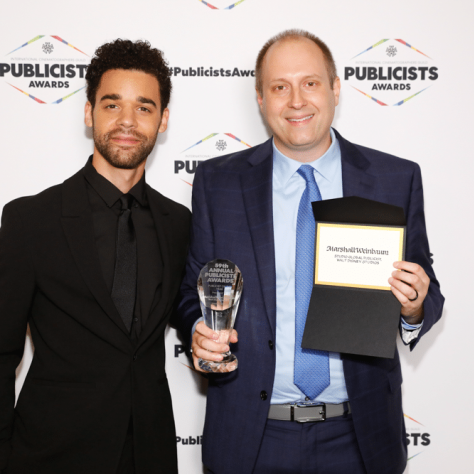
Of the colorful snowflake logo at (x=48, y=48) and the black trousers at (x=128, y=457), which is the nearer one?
the black trousers at (x=128, y=457)

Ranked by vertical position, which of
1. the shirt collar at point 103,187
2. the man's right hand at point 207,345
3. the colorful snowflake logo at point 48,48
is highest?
the colorful snowflake logo at point 48,48

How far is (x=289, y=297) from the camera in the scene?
5.61ft

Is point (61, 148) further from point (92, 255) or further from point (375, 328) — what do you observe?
point (375, 328)

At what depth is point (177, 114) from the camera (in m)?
2.38

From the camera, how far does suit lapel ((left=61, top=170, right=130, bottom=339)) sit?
1.70 metres

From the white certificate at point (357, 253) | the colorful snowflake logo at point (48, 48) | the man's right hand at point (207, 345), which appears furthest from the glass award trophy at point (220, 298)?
the colorful snowflake logo at point (48, 48)

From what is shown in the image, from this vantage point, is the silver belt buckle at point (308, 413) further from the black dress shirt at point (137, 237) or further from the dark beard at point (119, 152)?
the dark beard at point (119, 152)

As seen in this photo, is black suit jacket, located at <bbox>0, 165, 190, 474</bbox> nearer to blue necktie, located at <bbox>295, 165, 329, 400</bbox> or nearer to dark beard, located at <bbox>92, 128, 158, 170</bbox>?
dark beard, located at <bbox>92, 128, 158, 170</bbox>

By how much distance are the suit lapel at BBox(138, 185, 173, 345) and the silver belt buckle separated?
59 cm

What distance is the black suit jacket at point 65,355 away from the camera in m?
1.69

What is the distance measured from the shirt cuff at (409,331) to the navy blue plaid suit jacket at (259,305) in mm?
Answer: 35

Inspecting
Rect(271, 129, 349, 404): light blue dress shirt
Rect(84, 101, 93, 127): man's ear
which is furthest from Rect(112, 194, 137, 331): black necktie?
Rect(271, 129, 349, 404): light blue dress shirt

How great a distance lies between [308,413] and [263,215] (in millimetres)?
713

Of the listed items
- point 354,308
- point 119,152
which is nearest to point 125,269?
point 119,152
